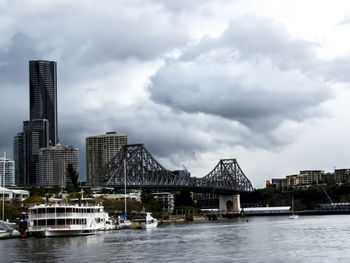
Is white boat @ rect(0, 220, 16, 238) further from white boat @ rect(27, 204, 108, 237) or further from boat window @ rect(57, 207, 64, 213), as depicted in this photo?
boat window @ rect(57, 207, 64, 213)

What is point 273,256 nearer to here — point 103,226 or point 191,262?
point 191,262

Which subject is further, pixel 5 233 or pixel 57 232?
pixel 5 233

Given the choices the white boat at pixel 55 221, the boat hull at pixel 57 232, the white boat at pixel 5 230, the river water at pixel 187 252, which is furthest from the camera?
the white boat at pixel 5 230

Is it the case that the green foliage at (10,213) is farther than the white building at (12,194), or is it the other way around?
the white building at (12,194)

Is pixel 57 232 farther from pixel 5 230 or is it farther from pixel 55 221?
pixel 5 230

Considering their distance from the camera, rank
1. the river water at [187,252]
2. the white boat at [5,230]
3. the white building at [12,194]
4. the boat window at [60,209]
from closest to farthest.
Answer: the river water at [187,252]
the boat window at [60,209]
the white boat at [5,230]
the white building at [12,194]

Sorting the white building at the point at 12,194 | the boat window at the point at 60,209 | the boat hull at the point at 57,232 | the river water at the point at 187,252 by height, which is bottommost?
the river water at the point at 187,252

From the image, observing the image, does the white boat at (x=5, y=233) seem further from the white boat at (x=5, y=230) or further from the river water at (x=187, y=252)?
the river water at (x=187, y=252)

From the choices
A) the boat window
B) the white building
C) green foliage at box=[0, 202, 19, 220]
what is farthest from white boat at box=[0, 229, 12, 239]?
the white building

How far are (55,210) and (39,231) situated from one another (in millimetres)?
4030

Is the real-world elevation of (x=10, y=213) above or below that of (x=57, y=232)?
above

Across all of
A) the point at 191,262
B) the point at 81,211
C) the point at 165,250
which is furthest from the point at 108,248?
the point at 81,211

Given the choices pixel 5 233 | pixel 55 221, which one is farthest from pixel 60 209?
pixel 5 233

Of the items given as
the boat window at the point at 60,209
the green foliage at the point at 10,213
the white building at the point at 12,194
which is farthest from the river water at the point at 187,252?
the white building at the point at 12,194
